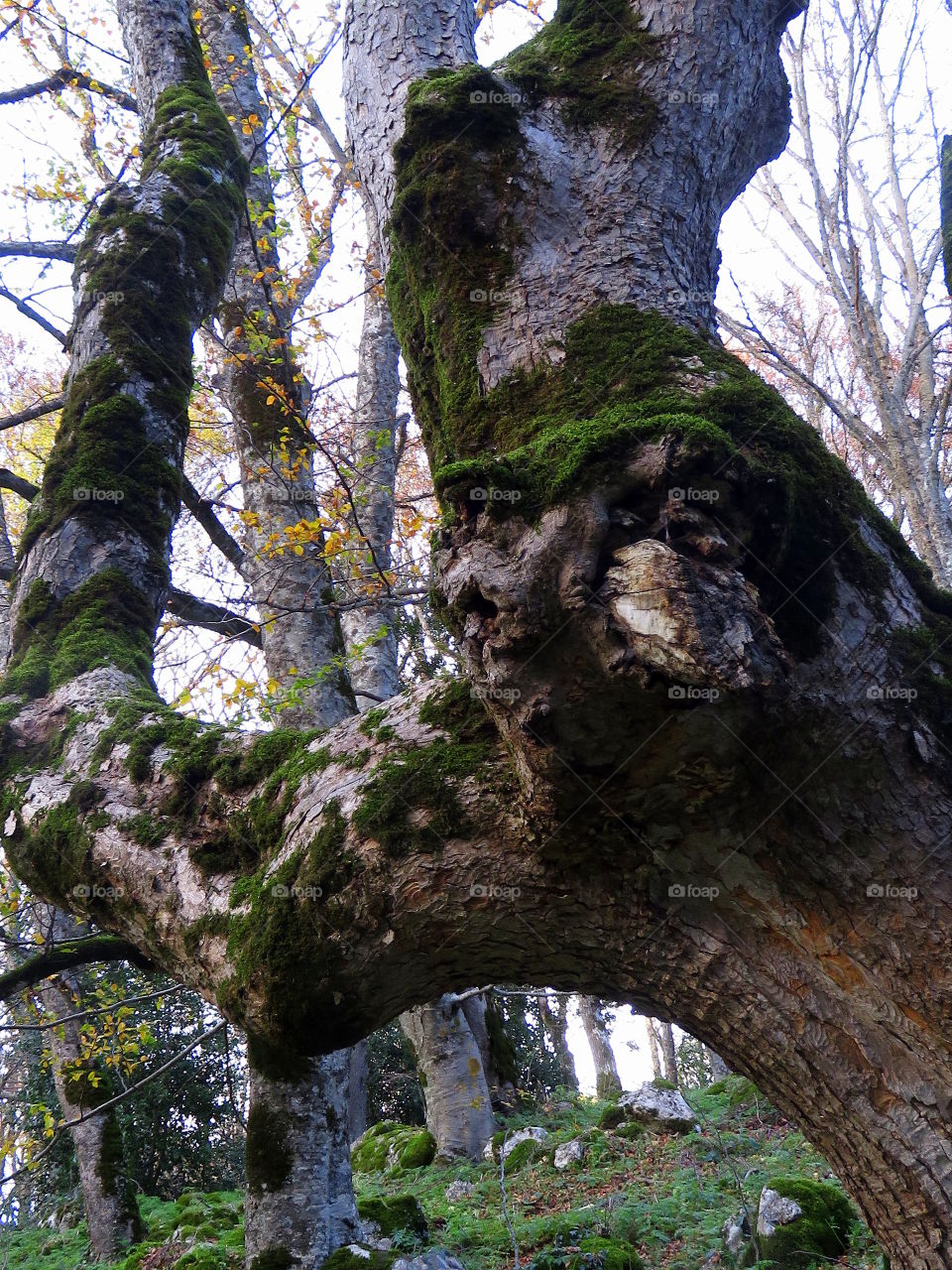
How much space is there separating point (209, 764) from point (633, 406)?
59.7 inches

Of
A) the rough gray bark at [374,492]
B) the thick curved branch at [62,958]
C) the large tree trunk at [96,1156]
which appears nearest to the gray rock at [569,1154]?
the large tree trunk at [96,1156]

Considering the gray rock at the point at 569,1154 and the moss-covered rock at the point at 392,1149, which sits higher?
the moss-covered rock at the point at 392,1149

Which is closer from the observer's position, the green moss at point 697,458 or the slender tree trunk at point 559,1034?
the green moss at point 697,458

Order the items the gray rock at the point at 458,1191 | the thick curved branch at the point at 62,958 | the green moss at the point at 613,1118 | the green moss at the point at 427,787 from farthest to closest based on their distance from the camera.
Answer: the green moss at the point at 613,1118, the gray rock at the point at 458,1191, the thick curved branch at the point at 62,958, the green moss at the point at 427,787

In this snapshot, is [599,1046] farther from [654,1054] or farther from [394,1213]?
[394,1213]

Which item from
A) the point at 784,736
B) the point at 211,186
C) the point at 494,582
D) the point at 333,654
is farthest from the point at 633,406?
the point at 333,654

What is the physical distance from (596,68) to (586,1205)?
22.6 ft

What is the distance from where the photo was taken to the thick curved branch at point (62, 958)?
3.25m

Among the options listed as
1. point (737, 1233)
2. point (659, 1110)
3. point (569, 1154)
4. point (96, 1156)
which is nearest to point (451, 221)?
point (737, 1233)

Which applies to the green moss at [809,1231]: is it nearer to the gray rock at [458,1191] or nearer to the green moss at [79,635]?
the gray rock at [458,1191]

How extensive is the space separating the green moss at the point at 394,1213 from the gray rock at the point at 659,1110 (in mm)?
4156

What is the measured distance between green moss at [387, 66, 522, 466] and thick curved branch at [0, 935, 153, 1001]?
2.42 metres

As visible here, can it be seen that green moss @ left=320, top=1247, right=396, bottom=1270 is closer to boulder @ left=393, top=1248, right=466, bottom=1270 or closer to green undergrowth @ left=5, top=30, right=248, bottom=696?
boulder @ left=393, top=1248, right=466, bottom=1270

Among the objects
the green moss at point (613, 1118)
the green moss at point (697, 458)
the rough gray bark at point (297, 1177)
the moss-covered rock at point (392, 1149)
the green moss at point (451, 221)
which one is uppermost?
the green moss at point (451, 221)
